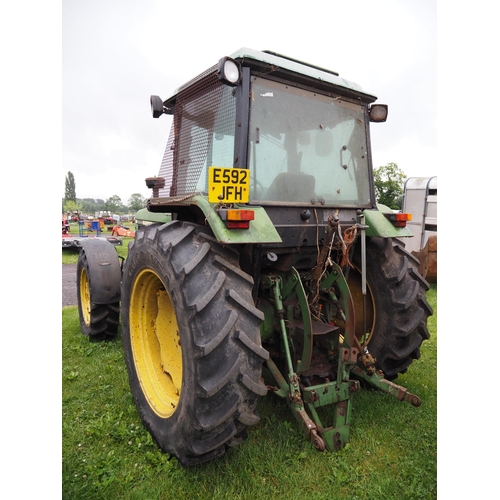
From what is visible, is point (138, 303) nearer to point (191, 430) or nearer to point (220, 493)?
point (191, 430)

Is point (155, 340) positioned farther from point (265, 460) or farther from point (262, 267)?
point (265, 460)

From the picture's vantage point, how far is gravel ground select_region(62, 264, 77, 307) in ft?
23.0

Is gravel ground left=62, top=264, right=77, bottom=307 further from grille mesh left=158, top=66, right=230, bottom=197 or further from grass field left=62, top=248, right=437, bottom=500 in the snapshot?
grille mesh left=158, top=66, right=230, bottom=197

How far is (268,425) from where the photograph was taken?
2.80 meters

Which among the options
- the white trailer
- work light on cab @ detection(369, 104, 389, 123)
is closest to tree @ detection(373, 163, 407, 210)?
the white trailer

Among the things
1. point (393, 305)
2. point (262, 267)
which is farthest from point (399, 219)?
point (262, 267)

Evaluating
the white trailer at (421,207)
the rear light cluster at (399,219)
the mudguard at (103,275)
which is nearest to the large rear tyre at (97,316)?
the mudguard at (103,275)

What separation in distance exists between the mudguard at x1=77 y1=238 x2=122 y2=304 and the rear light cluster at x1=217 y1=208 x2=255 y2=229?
2.43 meters

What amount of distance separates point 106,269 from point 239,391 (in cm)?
266

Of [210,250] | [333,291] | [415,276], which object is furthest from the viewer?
[415,276]

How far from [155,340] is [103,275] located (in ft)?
4.86

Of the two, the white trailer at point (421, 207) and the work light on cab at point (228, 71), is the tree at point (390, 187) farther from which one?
the work light on cab at point (228, 71)

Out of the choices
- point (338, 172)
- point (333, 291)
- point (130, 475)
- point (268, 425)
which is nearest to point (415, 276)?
point (333, 291)

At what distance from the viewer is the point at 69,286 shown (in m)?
8.35
